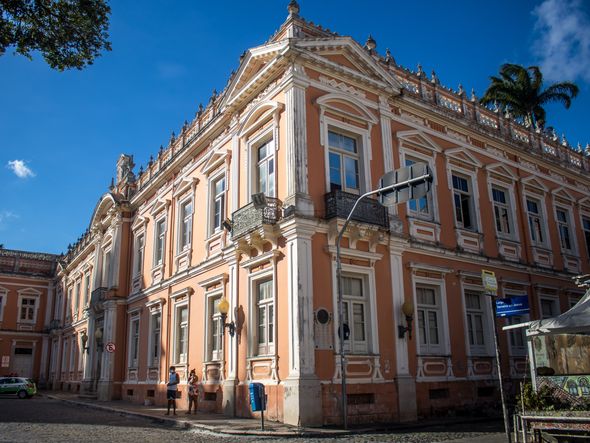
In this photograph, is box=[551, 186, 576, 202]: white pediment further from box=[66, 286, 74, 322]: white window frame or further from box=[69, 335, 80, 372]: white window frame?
box=[66, 286, 74, 322]: white window frame

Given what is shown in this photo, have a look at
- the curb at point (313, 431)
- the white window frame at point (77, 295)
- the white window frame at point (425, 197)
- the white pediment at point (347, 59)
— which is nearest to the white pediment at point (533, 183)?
the white window frame at point (425, 197)

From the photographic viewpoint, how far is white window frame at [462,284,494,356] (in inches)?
648

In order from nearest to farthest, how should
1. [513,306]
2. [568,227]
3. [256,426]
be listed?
1. [513,306]
2. [256,426]
3. [568,227]

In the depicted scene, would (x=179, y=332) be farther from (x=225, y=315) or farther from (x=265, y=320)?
(x=265, y=320)

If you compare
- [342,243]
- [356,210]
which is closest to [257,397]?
[342,243]

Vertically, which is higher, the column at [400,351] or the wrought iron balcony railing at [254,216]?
the wrought iron balcony railing at [254,216]

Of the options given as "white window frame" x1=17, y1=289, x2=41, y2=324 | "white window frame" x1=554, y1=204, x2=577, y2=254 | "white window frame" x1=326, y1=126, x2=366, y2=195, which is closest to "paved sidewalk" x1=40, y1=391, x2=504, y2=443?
"white window frame" x1=326, y1=126, x2=366, y2=195

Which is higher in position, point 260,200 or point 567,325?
point 260,200

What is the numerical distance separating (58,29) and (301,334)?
7847mm

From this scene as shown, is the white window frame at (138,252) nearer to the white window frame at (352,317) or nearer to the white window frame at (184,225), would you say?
the white window frame at (184,225)

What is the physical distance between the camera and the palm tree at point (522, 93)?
30891 millimetres

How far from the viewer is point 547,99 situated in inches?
1217

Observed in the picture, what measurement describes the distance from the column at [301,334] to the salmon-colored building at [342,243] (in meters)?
0.05

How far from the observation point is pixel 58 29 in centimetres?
882
